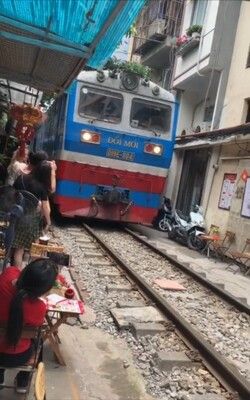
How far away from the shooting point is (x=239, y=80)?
13867 mm

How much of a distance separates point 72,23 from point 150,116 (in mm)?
8752

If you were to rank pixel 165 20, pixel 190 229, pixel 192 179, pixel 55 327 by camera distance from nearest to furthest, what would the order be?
pixel 55 327 < pixel 190 229 < pixel 192 179 < pixel 165 20

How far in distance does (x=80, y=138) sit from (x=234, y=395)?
27.5ft

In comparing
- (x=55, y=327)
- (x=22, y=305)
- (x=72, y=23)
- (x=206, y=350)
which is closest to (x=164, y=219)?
(x=206, y=350)

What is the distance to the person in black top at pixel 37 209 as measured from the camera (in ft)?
18.1

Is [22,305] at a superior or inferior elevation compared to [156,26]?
inferior

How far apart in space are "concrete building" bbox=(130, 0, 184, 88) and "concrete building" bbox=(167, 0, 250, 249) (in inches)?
56.6

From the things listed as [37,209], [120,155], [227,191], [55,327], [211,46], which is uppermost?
[211,46]

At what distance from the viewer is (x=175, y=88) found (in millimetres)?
19219

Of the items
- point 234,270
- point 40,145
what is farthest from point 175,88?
point 234,270

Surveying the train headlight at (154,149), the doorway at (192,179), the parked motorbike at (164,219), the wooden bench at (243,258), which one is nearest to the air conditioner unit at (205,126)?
the doorway at (192,179)

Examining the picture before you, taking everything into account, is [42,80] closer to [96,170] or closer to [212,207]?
[96,170]

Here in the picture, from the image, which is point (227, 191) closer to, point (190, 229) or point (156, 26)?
point (190, 229)

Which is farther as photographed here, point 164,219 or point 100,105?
point 164,219
